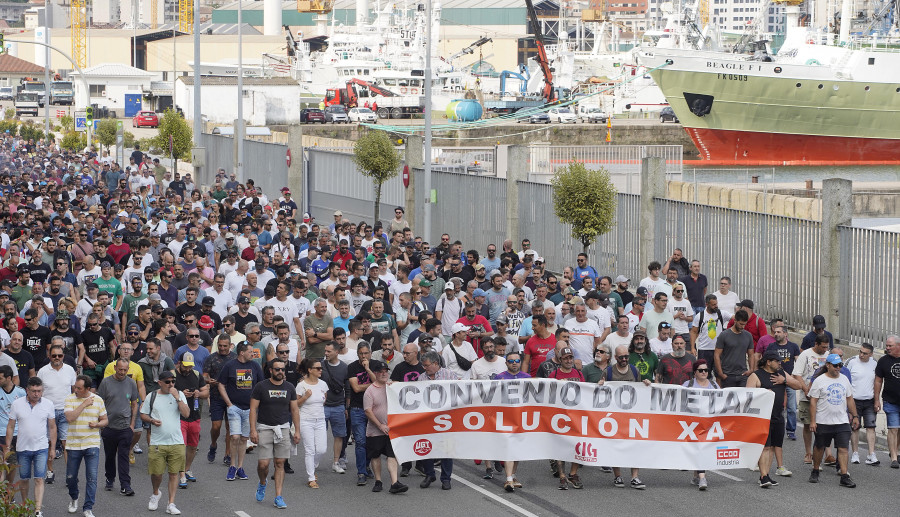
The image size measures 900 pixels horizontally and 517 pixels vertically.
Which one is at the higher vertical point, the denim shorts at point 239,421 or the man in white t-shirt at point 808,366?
the man in white t-shirt at point 808,366

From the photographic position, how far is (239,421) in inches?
481

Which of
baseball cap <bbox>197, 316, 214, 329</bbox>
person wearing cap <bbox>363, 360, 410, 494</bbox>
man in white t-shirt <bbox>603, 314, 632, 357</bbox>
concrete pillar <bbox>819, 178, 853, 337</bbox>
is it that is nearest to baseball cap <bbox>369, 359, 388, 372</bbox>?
person wearing cap <bbox>363, 360, 410, 494</bbox>

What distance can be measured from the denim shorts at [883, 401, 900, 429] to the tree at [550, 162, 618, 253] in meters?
10.3

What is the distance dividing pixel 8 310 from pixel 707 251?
39.4 ft

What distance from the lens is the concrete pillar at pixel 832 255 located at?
18.8 meters

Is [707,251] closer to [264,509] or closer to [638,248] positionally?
[638,248]

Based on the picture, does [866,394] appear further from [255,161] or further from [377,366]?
[255,161]

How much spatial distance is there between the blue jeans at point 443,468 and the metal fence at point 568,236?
12.3 m

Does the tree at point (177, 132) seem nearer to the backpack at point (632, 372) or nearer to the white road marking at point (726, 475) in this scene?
the backpack at point (632, 372)

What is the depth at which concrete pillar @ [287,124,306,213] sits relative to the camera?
118ft

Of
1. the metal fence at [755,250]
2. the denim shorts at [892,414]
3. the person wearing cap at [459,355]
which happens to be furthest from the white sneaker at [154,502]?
the metal fence at [755,250]

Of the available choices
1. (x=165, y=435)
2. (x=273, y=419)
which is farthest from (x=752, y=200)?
(x=165, y=435)

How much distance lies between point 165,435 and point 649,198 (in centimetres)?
1370

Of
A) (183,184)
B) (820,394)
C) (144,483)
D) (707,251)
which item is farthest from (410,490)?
(183,184)
